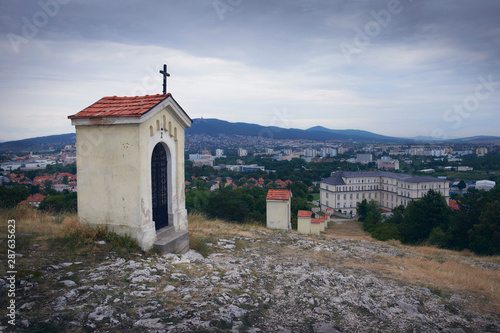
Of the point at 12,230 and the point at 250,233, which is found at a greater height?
the point at 12,230

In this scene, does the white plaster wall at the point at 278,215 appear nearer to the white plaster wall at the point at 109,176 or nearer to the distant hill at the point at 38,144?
the white plaster wall at the point at 109,176

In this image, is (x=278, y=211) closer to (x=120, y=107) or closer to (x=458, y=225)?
(x=120, y=107)

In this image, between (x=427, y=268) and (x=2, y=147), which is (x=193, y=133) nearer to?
(x=2, y=147)

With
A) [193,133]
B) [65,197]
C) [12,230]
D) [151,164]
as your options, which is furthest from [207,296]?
[193,133]

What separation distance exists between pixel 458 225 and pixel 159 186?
77.8ft

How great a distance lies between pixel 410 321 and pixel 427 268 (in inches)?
206

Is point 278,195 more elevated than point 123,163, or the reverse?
point 123,163

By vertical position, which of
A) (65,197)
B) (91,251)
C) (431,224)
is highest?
(91,251)

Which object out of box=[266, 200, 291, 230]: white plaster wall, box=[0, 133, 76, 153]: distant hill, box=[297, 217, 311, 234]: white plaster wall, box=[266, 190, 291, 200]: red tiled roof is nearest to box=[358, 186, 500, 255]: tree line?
box=[297, 217, 311, 234]: white plaster wall

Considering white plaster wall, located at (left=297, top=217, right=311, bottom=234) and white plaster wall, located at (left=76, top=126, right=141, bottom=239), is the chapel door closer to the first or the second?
white plaster wall, located at (left=76, top=126, right=141, bottom=239)

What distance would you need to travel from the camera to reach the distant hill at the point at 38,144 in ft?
187

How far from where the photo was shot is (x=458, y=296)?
7.04 metres

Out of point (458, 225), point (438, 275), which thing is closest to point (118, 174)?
point (438, 275)

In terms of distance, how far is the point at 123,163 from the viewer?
7.50 m
